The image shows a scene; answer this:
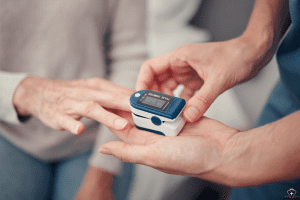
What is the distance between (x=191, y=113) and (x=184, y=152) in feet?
0.37

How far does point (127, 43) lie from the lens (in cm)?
103

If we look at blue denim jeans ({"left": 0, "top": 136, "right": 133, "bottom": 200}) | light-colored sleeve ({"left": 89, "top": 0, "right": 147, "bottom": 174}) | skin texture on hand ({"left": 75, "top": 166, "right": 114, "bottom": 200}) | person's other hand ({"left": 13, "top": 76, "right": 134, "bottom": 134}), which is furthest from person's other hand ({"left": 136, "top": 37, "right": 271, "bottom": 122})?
blue denim jeans ({"left": 0, "top": 136, "right": 133, "bottom": 200})

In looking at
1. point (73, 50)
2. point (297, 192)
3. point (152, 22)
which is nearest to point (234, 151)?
point (297, 192)

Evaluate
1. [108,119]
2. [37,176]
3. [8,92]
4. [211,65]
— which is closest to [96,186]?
[37,176]

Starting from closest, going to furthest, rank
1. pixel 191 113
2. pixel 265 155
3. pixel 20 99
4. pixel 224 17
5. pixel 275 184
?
1. pixel 265 155
2. pixel 191 113
3. pixel 275 184
4. pixel 20 99
5. pixel 224 17

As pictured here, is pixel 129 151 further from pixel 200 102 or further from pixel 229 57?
pixel 229 57

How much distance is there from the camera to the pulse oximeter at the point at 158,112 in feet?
1.95

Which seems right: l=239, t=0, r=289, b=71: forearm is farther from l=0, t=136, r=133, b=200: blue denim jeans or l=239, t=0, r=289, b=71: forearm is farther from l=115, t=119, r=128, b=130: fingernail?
l=0, t=136, r=133, b=200: blue denim jeans

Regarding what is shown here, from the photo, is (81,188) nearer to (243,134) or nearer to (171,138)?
(171,138)

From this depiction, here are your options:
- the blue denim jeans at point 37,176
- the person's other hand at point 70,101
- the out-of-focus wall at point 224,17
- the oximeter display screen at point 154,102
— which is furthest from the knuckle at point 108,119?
the out-of-focus wall at point 224,17

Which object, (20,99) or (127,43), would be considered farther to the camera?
(127,43)

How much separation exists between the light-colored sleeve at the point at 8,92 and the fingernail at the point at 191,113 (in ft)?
2.09

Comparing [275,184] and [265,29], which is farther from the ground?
[265,29]

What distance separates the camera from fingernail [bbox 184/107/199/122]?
59 centimetres
